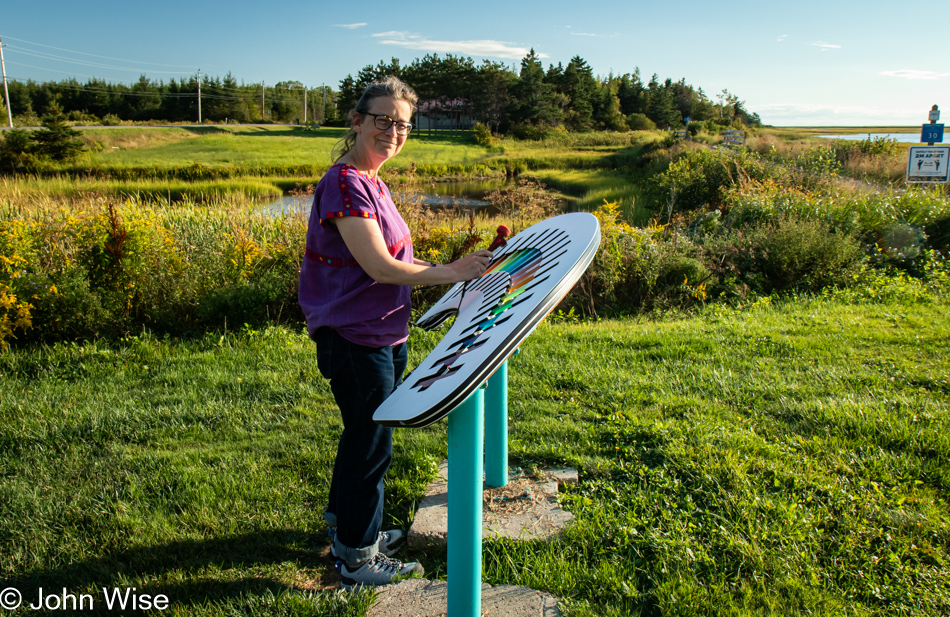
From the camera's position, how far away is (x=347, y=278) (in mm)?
2031

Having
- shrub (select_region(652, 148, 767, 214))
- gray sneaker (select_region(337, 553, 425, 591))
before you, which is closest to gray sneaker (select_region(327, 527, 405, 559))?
gray sneaker (select_region(337, 553, 425, 591))

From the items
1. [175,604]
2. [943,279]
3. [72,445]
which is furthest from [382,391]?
[943,279]

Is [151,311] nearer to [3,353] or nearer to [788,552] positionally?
[3,353]

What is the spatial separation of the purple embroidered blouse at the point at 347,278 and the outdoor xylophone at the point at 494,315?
0.29m

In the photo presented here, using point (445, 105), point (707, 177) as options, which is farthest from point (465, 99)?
point (707, 177)

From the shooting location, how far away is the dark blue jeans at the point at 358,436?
6.77ft

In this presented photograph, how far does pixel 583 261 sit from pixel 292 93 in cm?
9218

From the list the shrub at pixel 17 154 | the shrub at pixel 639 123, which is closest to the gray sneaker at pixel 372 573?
the shrub at pixel 17 154

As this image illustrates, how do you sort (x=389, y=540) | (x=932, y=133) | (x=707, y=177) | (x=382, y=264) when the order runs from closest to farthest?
(x=382, y=264)
(x=389, y=540)
(x=932, y=133)
(x=707, y=177)

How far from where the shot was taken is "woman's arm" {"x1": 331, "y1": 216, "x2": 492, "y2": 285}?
185 centimetres

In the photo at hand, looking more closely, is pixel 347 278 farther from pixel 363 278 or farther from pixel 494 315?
pixel 494 315

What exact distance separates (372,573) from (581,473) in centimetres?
127

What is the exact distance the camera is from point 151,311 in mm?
5402

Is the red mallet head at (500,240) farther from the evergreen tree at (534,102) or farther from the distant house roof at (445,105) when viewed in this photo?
the distant house roof at (445,105)
